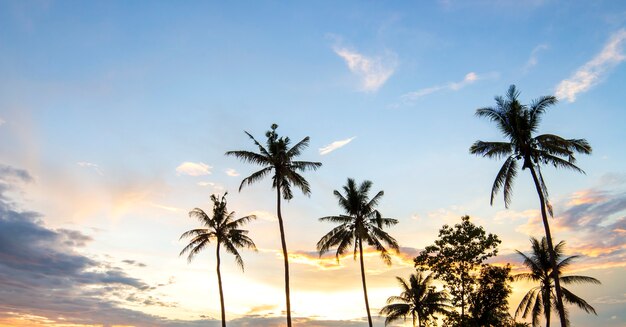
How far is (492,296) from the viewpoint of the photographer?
32156 mm

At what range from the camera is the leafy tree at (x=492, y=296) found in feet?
105

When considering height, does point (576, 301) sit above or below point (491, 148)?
below

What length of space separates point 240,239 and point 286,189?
1104cm

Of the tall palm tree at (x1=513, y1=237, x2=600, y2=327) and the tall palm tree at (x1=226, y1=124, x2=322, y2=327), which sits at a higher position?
the tall palm tree at (x1=226, y1=124, x2=322, y2=327)

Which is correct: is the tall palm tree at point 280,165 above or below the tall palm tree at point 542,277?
above

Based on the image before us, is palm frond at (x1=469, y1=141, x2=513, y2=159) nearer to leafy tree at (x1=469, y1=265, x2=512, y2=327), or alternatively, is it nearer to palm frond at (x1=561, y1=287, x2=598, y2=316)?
leafy tree at (x1=469, y1=265, x2=512, y2=327)

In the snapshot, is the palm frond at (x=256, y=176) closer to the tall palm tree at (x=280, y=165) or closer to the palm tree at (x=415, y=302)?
the tall palm tree at (x=280, y=165)

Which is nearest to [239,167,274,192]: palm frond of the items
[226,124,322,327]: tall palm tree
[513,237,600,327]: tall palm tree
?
[226,124,322,327]: tall palm tree

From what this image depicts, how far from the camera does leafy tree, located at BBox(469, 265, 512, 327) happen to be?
1259 inches

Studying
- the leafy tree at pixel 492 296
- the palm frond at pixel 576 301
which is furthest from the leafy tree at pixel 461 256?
the palm frond at pixel 576 301

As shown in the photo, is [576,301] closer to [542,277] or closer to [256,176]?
[542,277]

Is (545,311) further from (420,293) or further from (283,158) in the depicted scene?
(283,158)

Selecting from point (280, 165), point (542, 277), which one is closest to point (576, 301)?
point (542, 277)

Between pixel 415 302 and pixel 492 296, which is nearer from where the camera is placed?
pixel 492 296
